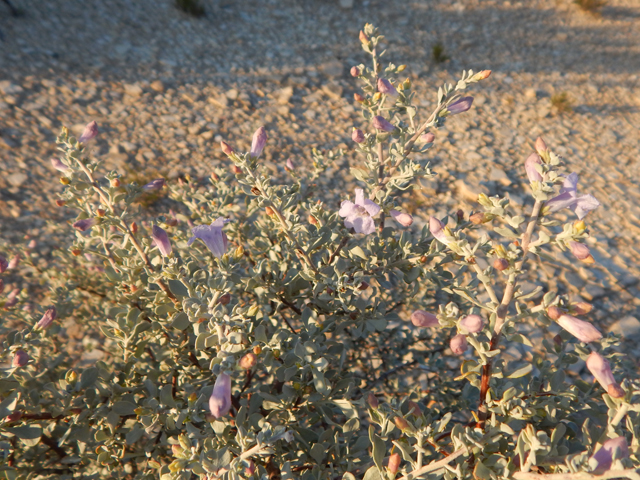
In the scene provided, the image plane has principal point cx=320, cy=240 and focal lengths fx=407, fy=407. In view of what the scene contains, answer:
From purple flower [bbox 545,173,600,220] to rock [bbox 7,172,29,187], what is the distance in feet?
11.8

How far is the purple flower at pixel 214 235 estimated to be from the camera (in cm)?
136

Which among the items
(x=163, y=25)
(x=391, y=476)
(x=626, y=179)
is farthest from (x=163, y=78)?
(x=626, y=179)

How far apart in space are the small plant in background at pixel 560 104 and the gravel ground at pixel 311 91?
0.21 ft

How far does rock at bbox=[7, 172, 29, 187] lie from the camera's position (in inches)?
123

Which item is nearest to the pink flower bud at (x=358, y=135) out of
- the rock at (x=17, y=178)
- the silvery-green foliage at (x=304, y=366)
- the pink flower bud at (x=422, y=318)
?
the silvery-green foliage at (x=304, y=366)

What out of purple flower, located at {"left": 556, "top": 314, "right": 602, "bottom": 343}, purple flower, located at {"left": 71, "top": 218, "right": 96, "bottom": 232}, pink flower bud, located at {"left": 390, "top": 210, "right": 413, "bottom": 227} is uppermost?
purple flower, located at {"left": 71, "top": 218, "right": 96, "bottom": 232}

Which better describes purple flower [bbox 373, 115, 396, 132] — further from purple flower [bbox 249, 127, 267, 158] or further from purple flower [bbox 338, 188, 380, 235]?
purple flower [bbox 249, 127, 267, 158]

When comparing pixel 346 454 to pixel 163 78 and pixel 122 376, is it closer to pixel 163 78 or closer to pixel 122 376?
pixel 122 376

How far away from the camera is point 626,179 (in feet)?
13.4

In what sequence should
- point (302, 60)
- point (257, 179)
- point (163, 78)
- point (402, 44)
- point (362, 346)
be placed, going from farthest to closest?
point (402, 44), point (302, 60), point (163, 78), point (362, 346), point (257, 179)

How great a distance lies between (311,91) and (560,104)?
2871 millimetres

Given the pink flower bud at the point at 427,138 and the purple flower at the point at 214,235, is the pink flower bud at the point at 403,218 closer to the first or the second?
the pink flower bud at the point at 427,138

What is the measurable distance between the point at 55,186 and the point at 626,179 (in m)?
5.23

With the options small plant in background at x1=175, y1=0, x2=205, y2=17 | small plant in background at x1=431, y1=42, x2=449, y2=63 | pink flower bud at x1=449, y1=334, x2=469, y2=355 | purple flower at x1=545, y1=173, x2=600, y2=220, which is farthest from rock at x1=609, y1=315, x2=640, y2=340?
small plant in background at x1=175, y1=0, x2=205, y2=17
